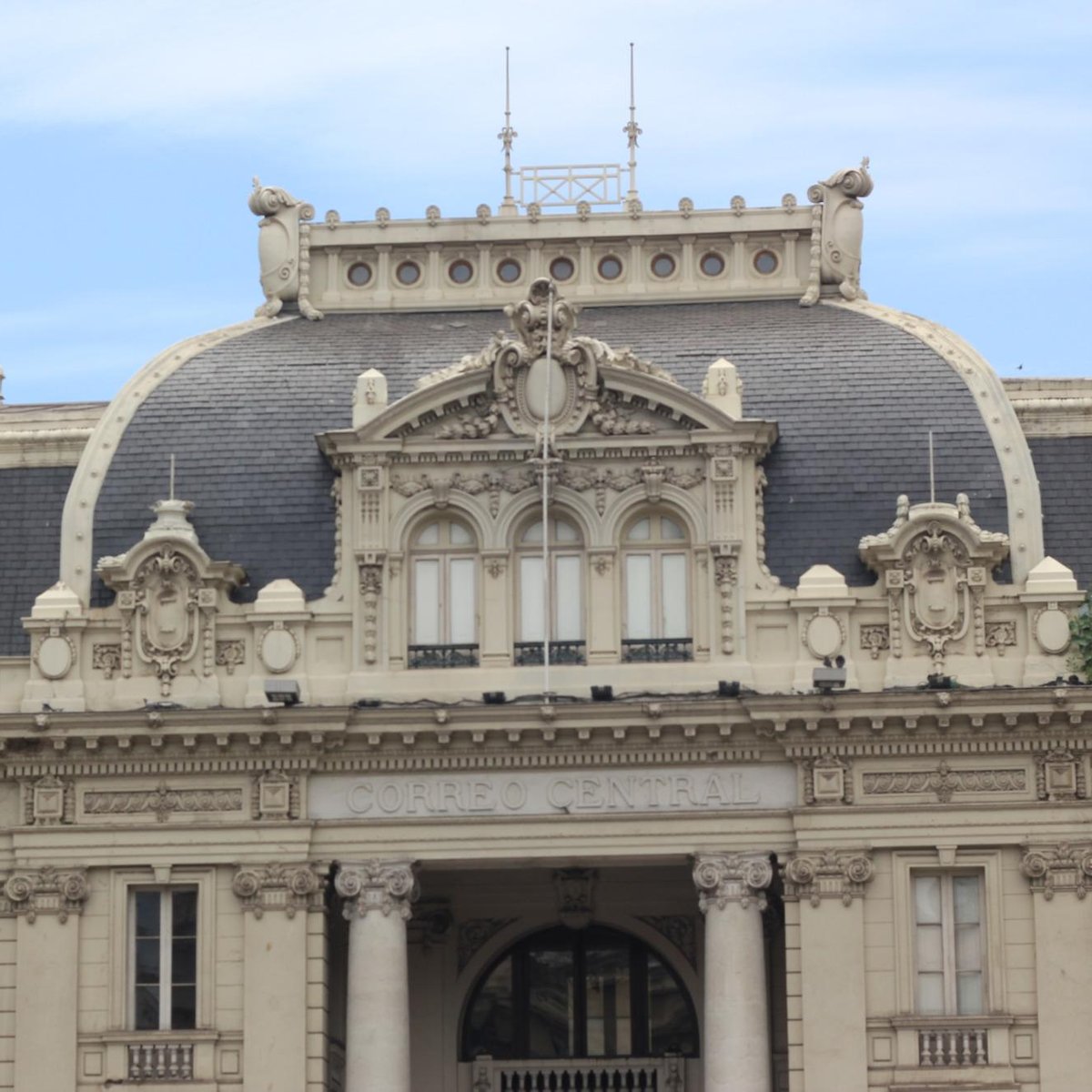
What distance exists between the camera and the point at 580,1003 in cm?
6731

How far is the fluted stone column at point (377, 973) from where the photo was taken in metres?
62.0

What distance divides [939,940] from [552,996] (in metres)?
8.37

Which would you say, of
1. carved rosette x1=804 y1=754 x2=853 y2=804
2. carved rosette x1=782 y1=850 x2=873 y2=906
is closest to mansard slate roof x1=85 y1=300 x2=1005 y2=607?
carved rosette x1=804 y1=754 x2=853 y2=804

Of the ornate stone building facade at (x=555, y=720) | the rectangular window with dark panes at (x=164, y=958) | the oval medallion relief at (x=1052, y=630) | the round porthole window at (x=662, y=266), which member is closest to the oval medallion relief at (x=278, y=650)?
the ornate stone building facade at (x=555, y=720)

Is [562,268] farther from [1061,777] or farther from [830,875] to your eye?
[1061,777]

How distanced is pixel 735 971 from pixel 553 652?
629 centimetres

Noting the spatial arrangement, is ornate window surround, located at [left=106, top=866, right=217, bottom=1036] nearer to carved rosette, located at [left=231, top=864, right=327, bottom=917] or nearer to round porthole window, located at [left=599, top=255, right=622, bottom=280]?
carved rosette, located at [left=231, top=864, right=327, bottom=917]

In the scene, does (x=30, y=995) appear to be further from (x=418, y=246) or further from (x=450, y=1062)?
(x=418, y=246)

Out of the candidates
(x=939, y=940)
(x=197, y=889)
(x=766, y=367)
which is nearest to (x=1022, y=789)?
(x=939, y=940)

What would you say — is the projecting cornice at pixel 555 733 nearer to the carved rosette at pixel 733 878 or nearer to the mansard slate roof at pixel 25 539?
the carved rosette at pixel 733 878

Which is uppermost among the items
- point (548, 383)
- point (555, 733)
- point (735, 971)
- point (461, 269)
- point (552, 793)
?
point (461, 269)

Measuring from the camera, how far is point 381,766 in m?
63.1

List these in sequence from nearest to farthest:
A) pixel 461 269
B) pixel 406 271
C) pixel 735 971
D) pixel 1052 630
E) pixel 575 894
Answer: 1. pixel 735 971
2. pixel 1052 630
3. pixel 575 894
4. pixel 461 269
5. pixel 406 271

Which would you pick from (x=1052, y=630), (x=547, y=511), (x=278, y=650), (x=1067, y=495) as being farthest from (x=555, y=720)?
(x=1067, y=495)
